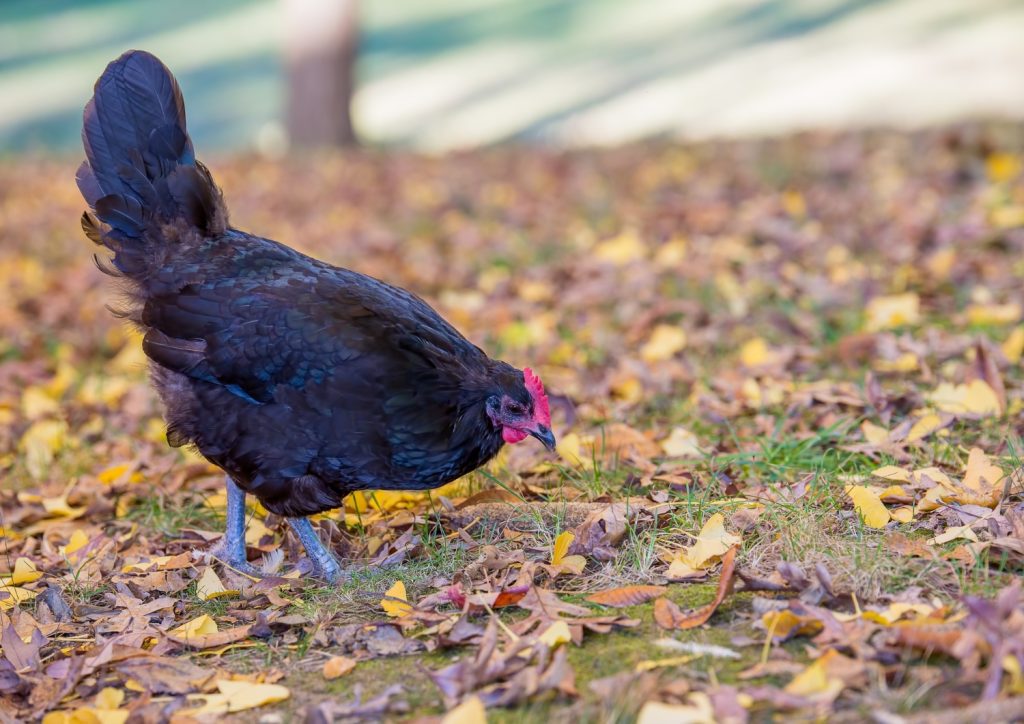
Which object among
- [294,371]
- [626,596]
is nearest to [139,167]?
[294,371]

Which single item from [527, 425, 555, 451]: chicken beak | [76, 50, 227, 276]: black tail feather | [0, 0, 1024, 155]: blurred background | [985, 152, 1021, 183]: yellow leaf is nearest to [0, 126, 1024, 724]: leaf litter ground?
[527, 425, 555, 451]: chicken beak

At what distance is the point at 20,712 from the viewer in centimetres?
291

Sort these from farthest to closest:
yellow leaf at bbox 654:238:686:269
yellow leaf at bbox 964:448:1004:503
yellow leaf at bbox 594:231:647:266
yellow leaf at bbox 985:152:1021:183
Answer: yellow leaf at bbox 985:152:1021:183 → yellow leaf at bbox 594:231:647:266 → yellow leaf at bbox 654:238:686:269 → yellow leaf at bbox 964:448:1004:503

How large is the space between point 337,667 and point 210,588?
30.0 inches

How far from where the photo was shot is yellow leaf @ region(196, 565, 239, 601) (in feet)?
11.4

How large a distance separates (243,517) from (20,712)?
3.42ft

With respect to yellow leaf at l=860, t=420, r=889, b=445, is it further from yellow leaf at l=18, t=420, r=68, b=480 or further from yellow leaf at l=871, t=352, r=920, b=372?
yellow leaf at l=18, t=420, r=68, b=480

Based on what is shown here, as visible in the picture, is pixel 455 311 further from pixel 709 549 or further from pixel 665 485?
pixel 709 549

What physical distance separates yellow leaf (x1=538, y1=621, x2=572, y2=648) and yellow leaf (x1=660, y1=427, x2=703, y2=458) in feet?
4.56

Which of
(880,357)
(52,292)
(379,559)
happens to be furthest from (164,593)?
(52,292)

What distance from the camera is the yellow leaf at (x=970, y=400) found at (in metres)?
4.13

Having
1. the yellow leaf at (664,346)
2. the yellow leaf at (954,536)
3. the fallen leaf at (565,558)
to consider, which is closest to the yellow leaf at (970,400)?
the yellow leaf at (954,536)

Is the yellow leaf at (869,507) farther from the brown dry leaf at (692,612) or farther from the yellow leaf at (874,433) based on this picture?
the yellow leaf at (874,433)

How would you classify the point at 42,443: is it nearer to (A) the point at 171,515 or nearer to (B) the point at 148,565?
(A) the point at 171,515
